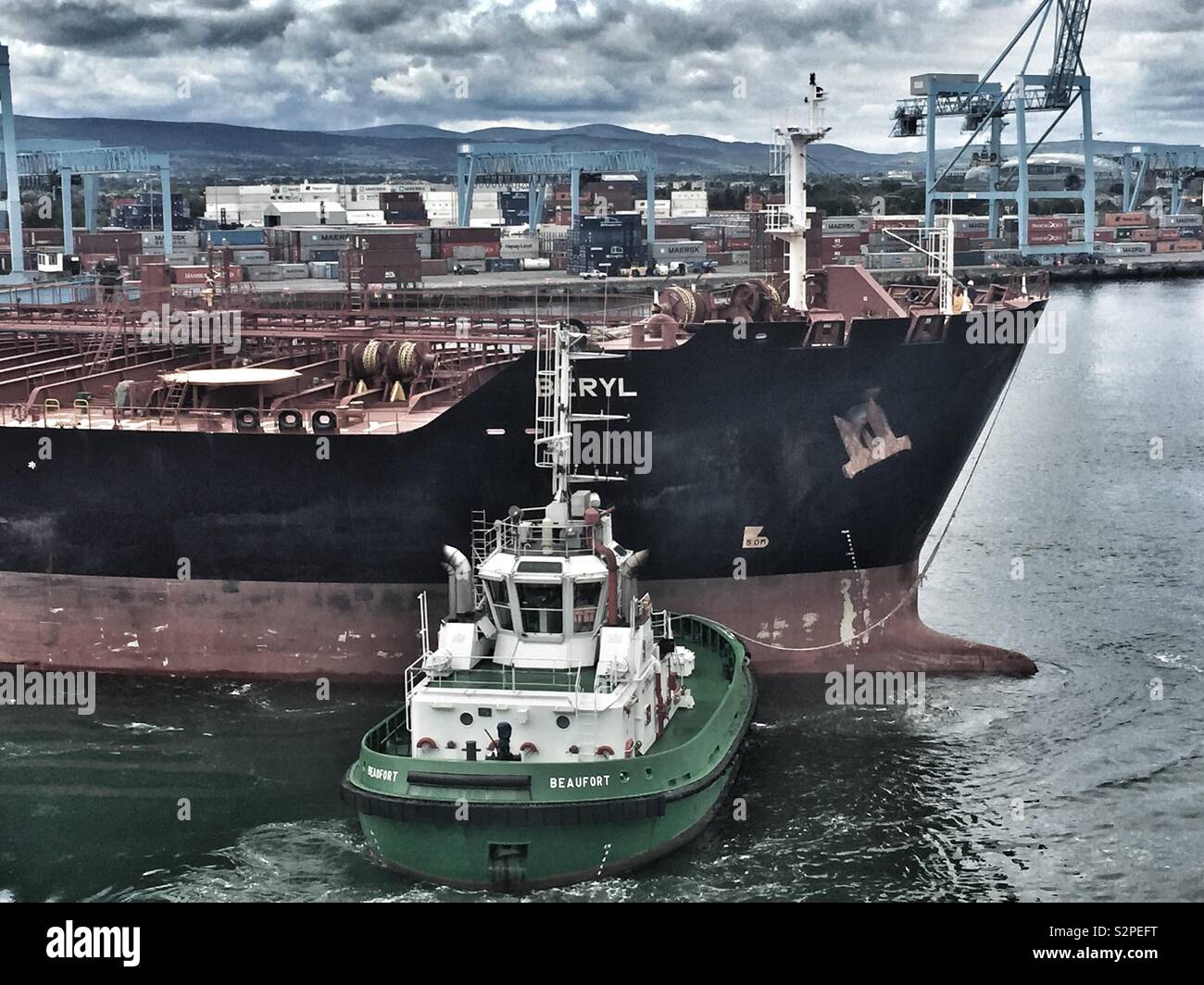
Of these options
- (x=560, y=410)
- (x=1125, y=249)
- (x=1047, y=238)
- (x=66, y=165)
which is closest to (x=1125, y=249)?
(x=1125, y=249)

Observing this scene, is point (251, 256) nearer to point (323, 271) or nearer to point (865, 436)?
point (323, 271)

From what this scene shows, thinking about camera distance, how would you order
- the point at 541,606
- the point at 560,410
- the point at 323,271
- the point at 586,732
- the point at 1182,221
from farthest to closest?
the point at 1182,221 < the point at 323,271 < the point at 560,410 < the point at 541,606 < the point at 586,732

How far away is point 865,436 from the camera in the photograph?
23.8 m

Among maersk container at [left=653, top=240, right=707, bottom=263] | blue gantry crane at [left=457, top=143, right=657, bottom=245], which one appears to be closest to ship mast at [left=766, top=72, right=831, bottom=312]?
maersk container at [left=653, top=240, right=707, bottom=263]

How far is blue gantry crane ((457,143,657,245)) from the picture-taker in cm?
8056

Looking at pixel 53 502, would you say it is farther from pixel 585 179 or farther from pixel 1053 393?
pixel 585 179

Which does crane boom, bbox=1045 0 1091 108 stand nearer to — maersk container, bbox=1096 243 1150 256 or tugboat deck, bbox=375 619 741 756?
maersk container, bbox=1096 243 1150 256

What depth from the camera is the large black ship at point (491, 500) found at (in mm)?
22812

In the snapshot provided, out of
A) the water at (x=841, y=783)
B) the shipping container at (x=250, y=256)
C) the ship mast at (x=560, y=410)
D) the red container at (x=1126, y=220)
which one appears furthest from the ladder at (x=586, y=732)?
the red container at (x=1126, y=220)

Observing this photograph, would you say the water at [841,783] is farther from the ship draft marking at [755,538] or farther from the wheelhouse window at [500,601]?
the wheelhouse window at [500,601]

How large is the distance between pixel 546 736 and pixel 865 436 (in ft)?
29.9

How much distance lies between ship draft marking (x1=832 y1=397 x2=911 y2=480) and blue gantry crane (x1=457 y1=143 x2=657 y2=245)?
55378mm

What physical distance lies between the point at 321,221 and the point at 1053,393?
185 ft

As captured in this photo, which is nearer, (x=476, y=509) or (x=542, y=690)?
(x=542, y=690)
